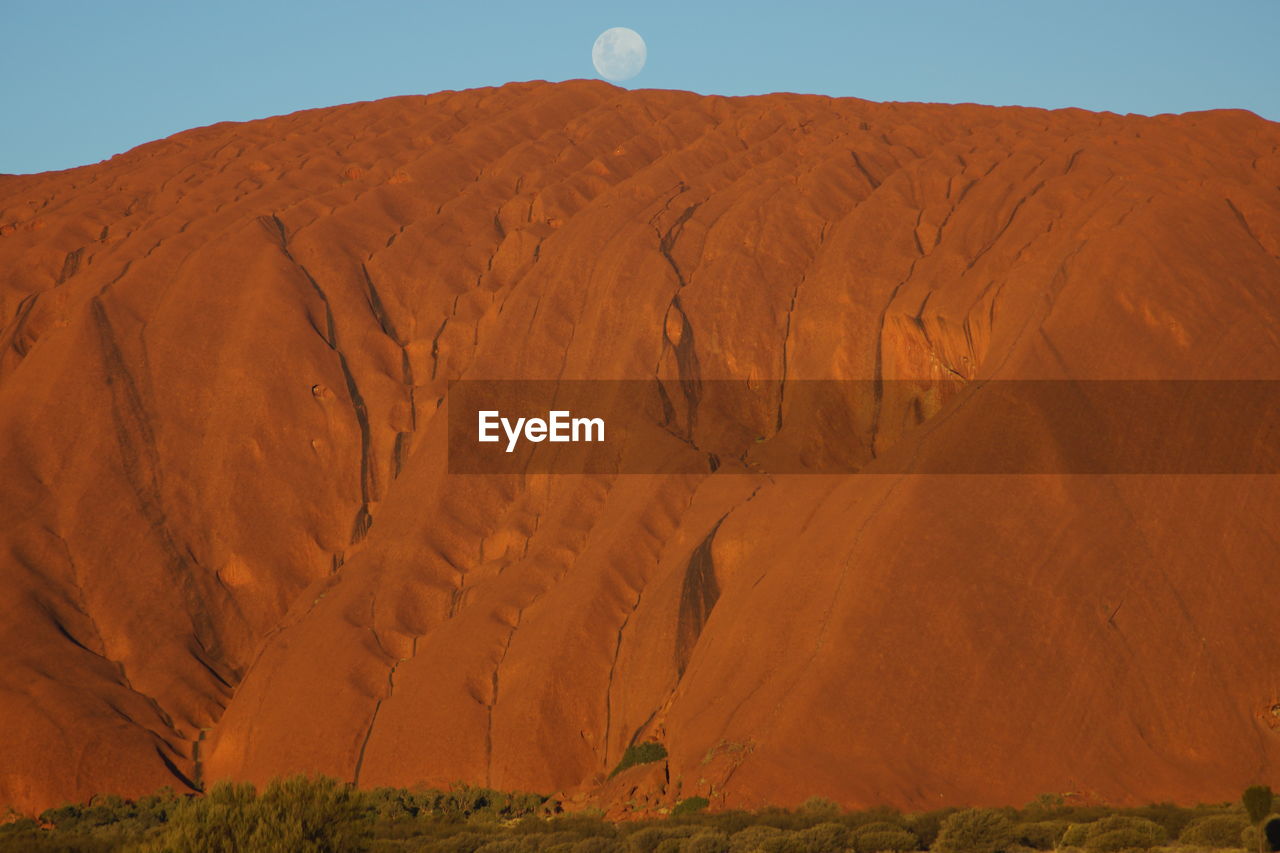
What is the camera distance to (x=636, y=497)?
A: 148ft

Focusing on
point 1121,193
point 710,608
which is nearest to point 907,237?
point 1121,193

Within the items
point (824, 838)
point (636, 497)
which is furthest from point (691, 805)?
point (636, 497)

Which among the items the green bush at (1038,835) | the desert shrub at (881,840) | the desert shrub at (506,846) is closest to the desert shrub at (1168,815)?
the green bush at (1038,835)

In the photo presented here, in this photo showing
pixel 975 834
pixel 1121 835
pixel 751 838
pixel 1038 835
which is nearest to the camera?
pixel 1121 835

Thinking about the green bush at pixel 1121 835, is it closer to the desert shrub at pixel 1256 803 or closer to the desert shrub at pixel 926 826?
the desert shrub at pixel 1256 803

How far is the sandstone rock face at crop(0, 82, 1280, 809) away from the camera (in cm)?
3462

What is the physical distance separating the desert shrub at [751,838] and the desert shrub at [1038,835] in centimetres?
454

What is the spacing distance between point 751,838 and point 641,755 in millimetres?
10735

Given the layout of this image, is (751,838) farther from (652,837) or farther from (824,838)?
(652,837)

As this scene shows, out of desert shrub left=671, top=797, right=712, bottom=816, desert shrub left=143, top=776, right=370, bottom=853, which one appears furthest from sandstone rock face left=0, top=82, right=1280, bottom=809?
desert shrub left=143, top=776, right=370, bottom=853

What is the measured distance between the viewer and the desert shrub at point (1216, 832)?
974 inches

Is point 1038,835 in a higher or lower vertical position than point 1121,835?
lower

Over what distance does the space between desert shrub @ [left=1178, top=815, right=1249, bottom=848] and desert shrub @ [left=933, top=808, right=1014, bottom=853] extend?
3242 millimetres

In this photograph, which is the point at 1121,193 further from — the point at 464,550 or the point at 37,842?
the point at 37,842
